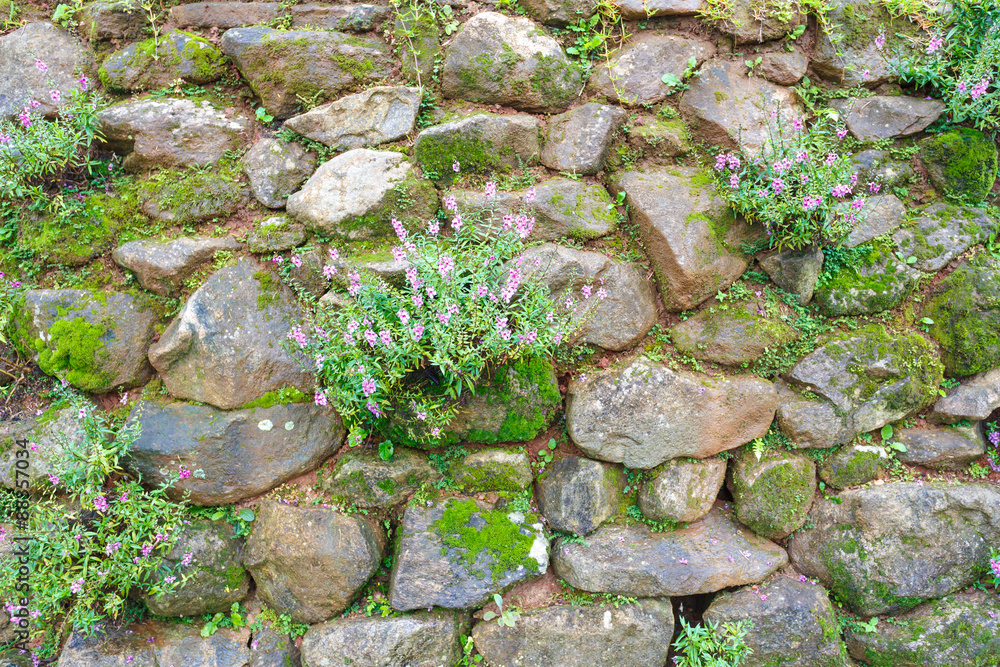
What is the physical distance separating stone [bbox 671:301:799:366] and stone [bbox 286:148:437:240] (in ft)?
5.52

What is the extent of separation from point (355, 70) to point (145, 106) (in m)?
1.31

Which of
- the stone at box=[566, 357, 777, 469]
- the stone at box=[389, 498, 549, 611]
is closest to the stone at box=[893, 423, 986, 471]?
the stone at box=[566, 357, 777, 469]

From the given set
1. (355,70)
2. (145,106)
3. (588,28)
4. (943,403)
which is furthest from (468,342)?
(943,403)

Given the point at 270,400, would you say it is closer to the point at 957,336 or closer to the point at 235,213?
the point at 235,213

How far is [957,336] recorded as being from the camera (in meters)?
3.60

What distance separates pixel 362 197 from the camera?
3.54 m

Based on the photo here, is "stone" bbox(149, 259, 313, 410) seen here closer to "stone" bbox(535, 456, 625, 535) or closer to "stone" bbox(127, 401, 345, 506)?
"stone" bbox(127, 401, 345, 506)

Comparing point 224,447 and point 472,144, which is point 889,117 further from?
point 224,447

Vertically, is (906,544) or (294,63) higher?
(294,63)

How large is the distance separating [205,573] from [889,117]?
4.86 metres

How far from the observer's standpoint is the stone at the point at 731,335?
11.4ft

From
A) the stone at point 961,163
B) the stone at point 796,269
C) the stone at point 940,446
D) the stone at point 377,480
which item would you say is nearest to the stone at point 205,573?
the stone at point 377,480

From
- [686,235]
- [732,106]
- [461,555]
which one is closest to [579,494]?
[461,555]

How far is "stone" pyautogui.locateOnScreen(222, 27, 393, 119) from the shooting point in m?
3.79
